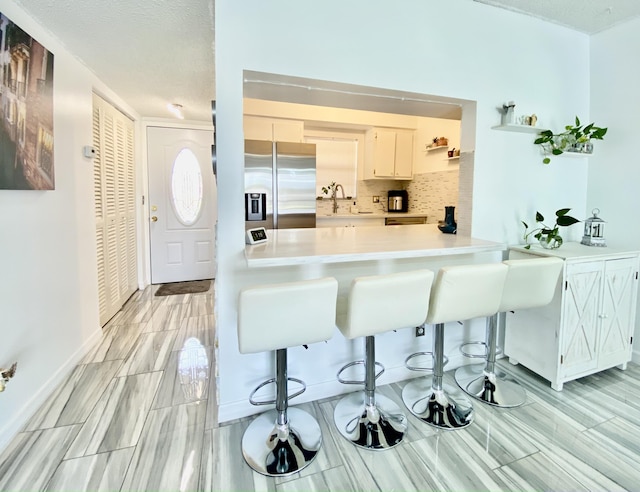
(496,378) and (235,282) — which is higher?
(235,282)

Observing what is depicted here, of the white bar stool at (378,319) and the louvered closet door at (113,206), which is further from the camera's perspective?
the louvered closet door at (113,206)

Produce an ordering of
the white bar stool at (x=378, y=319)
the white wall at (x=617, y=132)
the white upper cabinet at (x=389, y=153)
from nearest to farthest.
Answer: the white bar stool at (x=378, y=319)
the white wall at (x=617, y=132)
the white upper cabinet at (x=389, y=153)

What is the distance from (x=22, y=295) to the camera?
1.81 metres

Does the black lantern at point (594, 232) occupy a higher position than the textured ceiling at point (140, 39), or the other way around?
the textured ceiling at point (140, 39)

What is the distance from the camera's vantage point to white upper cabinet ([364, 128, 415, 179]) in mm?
4688

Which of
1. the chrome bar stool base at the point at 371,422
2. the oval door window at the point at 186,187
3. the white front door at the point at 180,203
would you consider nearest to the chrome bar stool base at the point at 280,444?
the chrome bar stool base at the point at 371,422

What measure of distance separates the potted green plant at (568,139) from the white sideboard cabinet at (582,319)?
73 centimetres

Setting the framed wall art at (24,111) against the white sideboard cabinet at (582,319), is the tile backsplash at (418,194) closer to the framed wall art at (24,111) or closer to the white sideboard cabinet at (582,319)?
the white sideboard cabinet at (582,319)

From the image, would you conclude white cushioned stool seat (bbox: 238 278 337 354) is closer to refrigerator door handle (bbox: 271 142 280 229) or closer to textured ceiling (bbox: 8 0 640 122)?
textured ceiling (bbox: 8 0 640 122)

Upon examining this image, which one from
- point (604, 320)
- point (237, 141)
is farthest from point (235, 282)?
point (604, 320)

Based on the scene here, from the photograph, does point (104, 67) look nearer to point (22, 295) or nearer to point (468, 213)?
point (22, 295)

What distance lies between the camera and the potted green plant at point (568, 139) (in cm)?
237

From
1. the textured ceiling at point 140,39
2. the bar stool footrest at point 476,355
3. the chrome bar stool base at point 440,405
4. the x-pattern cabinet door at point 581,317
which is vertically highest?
the textured ceiling at point 140,39

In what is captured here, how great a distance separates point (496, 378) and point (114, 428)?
2.37 metres
